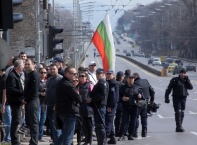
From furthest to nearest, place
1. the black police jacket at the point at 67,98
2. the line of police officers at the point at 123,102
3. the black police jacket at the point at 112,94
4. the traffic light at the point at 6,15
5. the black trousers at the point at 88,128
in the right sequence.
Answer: the black police jacket at the point at 112,94 → the line of police officers at the point at 123,102 → the black trousers at the point at 88,128 → the black police jacket at the point at 67,98 → the traffic light at the point at 6,15

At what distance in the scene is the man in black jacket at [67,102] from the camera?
13.5 metres

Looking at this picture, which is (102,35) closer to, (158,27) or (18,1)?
(18,1)

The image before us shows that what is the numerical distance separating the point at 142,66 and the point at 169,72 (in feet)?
26.8

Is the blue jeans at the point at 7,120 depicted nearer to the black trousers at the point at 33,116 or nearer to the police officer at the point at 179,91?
the black trousers at the point at 33,116

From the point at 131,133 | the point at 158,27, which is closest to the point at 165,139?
the point at 131,133

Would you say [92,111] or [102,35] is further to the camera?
[102,35]

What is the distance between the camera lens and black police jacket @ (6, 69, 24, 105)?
14.9 m

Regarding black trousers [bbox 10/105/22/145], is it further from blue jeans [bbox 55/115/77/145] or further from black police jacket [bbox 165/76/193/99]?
black police jacket [bbox 165/76/193/99]

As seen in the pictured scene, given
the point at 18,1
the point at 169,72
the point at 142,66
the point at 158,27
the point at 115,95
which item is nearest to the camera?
the point at 18,1

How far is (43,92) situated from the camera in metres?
17.3

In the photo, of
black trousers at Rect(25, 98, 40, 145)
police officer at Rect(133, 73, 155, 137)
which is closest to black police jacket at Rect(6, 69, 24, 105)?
black trousers at Rect(25, 98, 40, 145)

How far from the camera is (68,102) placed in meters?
13.6

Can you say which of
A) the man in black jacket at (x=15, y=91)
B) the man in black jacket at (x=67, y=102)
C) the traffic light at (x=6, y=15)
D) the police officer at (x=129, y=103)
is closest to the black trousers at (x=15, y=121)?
the man in black jacket at (x=15, y=91)

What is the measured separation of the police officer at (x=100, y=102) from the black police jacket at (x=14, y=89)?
195 centimetres
